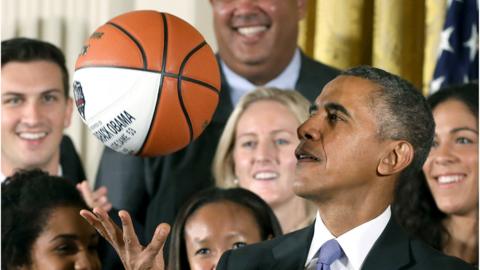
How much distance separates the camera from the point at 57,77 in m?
3.81

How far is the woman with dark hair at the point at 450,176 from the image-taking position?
11.6ft

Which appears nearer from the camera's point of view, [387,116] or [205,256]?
[387,116]

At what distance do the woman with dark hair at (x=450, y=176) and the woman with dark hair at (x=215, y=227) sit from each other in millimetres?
600

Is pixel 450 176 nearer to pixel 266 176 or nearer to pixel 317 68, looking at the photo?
pixel 266 176

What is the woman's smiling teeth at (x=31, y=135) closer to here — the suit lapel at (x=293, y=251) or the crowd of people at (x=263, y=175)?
the crowd of people at (x=263, y=175)

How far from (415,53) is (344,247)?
243cm

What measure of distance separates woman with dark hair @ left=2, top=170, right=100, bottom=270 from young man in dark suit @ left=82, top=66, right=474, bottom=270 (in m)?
0.63

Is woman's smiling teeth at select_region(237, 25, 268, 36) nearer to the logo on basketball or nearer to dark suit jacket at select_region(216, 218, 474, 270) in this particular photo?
the logo on basketball

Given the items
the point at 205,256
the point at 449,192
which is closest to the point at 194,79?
the point at 205,256

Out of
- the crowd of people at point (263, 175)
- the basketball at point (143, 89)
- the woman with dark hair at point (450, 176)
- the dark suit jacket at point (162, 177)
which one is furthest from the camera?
the dark suit jacket at point (162, 177)

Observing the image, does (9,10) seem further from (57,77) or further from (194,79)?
(194,79)

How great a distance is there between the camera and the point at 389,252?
2.28 m

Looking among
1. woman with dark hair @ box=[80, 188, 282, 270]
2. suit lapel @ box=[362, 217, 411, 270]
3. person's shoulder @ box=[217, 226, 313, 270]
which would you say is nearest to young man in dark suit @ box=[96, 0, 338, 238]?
woman with dark hair @ box=[80, 188, 282, 270]

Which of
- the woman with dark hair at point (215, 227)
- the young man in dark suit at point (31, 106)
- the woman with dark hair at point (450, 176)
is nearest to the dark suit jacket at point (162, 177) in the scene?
the young man in dark suit at point (31, 106)
